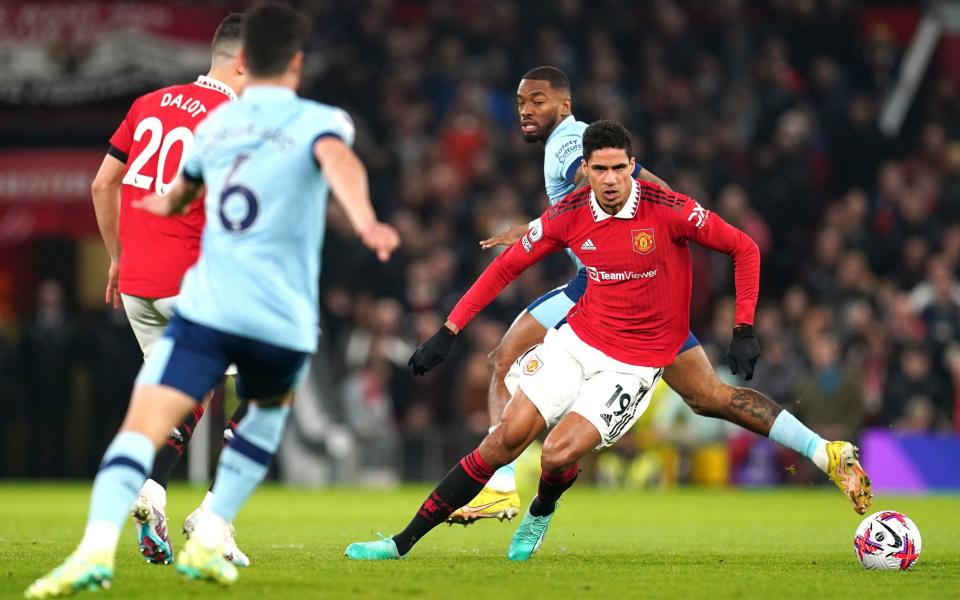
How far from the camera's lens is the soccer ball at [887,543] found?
8211mm

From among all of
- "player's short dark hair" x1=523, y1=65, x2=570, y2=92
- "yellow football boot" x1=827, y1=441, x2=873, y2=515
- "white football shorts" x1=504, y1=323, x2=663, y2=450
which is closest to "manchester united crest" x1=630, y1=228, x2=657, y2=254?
"white football shorts" x1=504, y1=323, x2=663, y2=450

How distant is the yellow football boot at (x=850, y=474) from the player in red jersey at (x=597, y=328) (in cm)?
2

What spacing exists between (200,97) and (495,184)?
39.0 ft

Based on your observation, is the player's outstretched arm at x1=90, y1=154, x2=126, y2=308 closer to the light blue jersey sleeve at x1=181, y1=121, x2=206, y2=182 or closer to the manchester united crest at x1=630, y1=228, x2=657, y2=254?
the light blue jersey sleeve at x1=181, y1=121, x2=206, y2=182

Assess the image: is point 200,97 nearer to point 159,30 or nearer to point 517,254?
point 517,254

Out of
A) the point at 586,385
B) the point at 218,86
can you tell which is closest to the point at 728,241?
the point at 586,385

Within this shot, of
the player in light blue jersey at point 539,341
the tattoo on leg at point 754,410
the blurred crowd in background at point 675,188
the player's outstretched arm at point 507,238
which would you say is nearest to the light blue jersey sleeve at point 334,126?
the player in light blue jersey at point 539,341

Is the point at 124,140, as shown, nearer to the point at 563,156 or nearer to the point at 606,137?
the point at 606,137

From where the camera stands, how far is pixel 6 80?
20469 mm

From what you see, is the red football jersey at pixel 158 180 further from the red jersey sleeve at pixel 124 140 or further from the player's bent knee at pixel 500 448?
the player's bent knee at pixel 500 448

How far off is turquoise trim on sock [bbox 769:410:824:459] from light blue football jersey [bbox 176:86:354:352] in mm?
3399

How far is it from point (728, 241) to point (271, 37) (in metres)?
3.22

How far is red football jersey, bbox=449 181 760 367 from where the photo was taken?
866 cm

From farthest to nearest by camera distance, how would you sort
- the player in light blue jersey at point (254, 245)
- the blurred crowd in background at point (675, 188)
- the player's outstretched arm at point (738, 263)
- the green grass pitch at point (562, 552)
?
the blurred crowd in background at point (675, 188) < the player's outstretched arm at point (738, 263) < the green grass pitch at point (562, 552) < the player in light blue jersey at point (254, 245)
